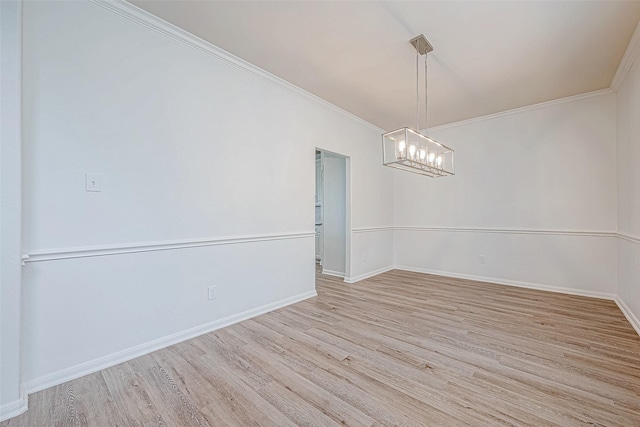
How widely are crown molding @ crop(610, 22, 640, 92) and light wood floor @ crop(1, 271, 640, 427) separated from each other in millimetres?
2569

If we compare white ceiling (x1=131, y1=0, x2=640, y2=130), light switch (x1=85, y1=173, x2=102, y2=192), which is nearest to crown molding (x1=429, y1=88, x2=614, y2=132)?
white ceiling (x1=131, y1=0, x2=640, y2=130)

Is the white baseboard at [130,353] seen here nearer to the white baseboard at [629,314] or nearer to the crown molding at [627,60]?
the white baseboard at [629,314]

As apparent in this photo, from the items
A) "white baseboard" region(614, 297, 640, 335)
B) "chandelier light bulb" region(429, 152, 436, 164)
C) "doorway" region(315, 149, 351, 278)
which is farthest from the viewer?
"doorway" region(315, 149, 351, 278)

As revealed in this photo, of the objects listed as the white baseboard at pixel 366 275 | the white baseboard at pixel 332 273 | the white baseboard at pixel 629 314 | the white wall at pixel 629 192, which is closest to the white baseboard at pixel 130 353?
the white baseboard at pixel 366 275

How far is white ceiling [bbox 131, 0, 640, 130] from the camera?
2.04 metres

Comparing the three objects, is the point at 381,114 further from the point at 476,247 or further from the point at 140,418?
the point at 140,418

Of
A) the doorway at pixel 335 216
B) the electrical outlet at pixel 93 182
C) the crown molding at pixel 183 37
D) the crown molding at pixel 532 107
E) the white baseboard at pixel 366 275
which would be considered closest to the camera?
the electrical outlet at pixel 93 182

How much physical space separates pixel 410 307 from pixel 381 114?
9.47 ft

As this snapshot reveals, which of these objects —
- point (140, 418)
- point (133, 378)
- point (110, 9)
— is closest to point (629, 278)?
point (140, 418)

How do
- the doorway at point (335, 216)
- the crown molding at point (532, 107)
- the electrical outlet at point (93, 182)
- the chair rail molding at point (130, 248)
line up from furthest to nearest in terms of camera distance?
the doorway at point (335, 216), the crown molding at point (532, 107), the electrical outlet at point (93, 182), the chair rail molding at point (130, 248)

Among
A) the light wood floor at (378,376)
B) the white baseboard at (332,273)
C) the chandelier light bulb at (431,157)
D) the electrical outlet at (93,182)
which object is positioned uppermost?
the chandelier light bulb at (431,157)

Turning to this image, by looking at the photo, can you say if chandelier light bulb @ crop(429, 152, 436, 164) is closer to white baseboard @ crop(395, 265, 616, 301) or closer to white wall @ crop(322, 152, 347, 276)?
white wall @ crop(322, 152, 347, 276)

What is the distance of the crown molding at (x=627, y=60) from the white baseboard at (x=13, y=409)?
4.98m

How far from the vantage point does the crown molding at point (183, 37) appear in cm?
198
